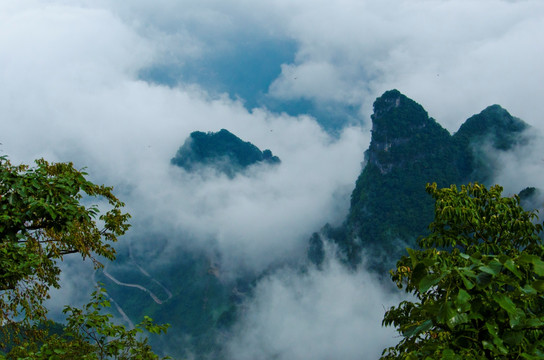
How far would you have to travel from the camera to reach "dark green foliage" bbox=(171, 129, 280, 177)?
169125 mm

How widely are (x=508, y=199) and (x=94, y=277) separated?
15911 cm

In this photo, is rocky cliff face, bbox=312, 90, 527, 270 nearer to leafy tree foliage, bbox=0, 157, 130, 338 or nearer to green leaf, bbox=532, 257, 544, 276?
leafy tree foliage, bbox=0, 157, 130, 338

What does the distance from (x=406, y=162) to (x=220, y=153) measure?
3711 inches

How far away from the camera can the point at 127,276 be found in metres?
146

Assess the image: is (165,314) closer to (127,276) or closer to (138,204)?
(127,276)

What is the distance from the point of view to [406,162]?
320 feet

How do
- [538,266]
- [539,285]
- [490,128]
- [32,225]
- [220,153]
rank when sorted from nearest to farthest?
[538,266]
[539,285]
[32,225]
[490,128]
[220,153]

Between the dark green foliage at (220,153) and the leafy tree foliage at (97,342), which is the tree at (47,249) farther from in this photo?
the dark green foliage at (220,153)

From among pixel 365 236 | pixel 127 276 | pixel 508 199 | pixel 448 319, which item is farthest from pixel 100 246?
pixel 127 276

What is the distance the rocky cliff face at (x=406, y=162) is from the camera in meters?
92.4

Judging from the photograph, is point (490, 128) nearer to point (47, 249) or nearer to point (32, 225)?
point (47, 249)

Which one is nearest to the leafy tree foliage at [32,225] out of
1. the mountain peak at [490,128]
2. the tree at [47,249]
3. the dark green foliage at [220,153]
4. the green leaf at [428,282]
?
the tree at [47,249]

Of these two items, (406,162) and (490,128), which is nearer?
(490,128)

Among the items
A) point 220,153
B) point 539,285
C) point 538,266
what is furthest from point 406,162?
point 538,266
